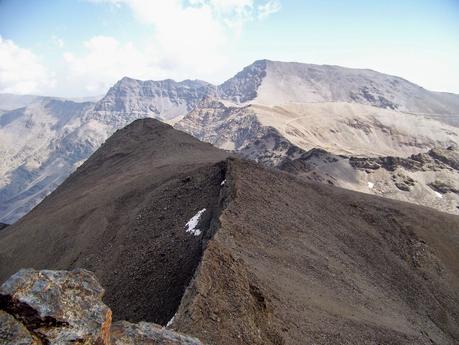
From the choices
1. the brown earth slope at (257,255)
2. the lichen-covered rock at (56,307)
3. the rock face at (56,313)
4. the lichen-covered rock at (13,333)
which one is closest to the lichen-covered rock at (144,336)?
the rock face at (56,313)

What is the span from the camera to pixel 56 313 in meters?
9.14

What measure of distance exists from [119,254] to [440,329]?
2525cm

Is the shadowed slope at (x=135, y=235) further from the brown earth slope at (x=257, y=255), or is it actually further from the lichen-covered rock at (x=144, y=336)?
the lichen-covered rock at (x=144, y=336)

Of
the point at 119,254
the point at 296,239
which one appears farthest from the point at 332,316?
the point at 119,254

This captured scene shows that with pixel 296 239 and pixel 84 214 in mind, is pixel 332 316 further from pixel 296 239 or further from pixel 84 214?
pixel 84 214

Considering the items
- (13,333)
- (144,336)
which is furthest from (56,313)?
(144,336)

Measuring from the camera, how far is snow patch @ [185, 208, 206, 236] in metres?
27.2

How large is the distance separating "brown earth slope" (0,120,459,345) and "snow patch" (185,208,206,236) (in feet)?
1.36

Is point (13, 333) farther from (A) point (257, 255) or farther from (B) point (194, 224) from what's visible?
(B) point (194, 224)

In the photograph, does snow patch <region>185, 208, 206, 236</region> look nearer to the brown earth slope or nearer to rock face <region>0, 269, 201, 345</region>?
the brown earth slope

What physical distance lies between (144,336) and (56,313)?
2412 millimetres

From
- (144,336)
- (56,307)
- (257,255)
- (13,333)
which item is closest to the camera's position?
(13,333)

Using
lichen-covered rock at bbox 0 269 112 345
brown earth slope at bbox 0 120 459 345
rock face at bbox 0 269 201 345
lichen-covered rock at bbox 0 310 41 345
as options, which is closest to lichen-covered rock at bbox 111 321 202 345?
rock face at bbox 0 269 201 345

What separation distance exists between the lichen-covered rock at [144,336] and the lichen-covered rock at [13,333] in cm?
204
